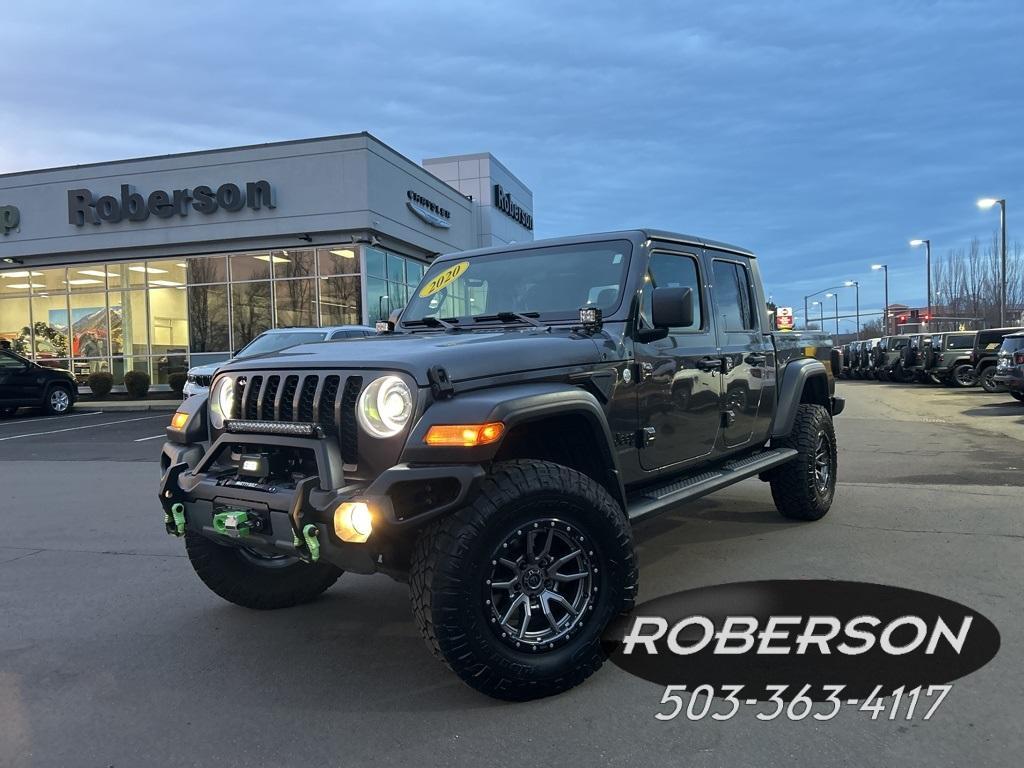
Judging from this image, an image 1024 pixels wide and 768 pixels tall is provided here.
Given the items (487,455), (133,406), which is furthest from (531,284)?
(133,406)

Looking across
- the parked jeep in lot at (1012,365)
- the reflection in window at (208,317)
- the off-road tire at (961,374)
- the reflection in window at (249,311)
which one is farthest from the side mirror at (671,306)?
the off-road tire at (961,374)

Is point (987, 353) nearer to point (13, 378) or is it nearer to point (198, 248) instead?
point (198, 248)

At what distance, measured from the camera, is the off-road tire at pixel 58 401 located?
18.7 metres

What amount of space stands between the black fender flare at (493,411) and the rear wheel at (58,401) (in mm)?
18894

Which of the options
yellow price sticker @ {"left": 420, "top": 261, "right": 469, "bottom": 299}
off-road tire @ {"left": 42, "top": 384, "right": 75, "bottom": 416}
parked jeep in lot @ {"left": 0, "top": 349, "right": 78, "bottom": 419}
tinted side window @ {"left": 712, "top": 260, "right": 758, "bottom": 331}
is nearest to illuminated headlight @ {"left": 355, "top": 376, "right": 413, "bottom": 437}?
yellow price sticker @ {"left": 420, "top": 261, "right": 469, "bottom": 299}

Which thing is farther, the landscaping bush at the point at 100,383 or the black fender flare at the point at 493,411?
the landscaping bush at the point at 100,383

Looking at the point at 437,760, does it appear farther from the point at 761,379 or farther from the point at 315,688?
the point at 761,379

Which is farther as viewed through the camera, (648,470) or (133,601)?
(133,601)

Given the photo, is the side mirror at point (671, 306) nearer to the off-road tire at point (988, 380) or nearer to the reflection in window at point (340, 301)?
the reflection in window at point (340, 301)

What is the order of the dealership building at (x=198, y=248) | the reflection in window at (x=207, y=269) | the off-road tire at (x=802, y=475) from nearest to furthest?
1. the off-road tire at (x=802, y=475)
2. the dealership building at (x=198, y=248)
3. the reflection in window at (x=207, y=269)

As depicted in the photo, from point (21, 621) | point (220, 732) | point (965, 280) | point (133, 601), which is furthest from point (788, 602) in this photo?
point (965, 280)

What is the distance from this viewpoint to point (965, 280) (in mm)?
55562

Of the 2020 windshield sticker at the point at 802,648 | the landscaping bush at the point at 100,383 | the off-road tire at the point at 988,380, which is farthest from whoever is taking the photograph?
the landscaping bush at the point at 100,383

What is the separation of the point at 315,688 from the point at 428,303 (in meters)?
2.44
